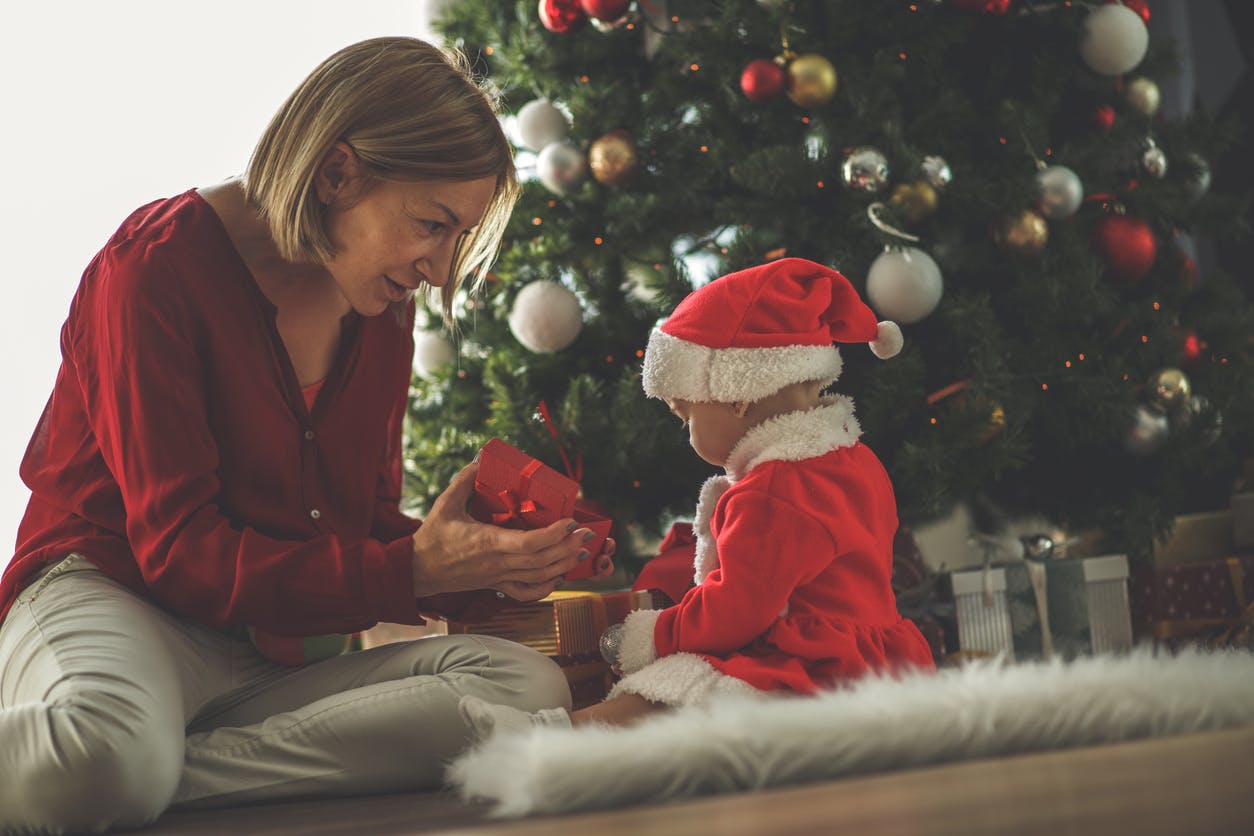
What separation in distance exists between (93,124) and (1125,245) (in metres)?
1.89

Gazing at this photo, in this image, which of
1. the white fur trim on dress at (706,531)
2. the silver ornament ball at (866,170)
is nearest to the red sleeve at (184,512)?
the white fur trim on dress at (706,531)

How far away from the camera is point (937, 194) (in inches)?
76.2

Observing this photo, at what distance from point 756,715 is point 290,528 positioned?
→ 61 centimetres

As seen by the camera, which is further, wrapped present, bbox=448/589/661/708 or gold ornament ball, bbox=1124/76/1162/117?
gold ornament ball, bbox=1124/76/1162/117

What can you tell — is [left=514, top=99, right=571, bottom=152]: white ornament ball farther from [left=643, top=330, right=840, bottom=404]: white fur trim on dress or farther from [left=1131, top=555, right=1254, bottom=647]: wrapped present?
[left=1131, top=555, right=1254, bottom=647]: wrapped present

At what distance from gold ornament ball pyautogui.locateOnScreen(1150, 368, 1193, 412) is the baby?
0.85 metres

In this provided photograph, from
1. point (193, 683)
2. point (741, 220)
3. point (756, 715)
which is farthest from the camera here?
point (741, 220)

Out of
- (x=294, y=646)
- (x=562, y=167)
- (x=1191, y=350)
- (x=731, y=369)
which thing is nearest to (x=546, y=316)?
(x=562, y=167)

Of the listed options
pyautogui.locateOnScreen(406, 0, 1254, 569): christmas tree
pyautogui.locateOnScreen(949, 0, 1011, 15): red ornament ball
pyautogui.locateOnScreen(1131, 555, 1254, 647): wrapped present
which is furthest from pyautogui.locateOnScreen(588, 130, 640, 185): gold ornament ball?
pyautogui.locateOnScreen(1131, 555, 1254, 647): wrapped present

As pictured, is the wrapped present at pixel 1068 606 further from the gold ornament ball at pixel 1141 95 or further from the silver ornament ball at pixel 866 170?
the gold ornament ball at pixel 1141 95

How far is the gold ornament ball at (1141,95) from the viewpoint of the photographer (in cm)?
220

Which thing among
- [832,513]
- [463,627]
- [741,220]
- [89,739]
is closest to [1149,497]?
[741,220]

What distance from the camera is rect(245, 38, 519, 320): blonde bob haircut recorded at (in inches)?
48.8

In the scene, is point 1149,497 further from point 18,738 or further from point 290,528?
point 18,738
